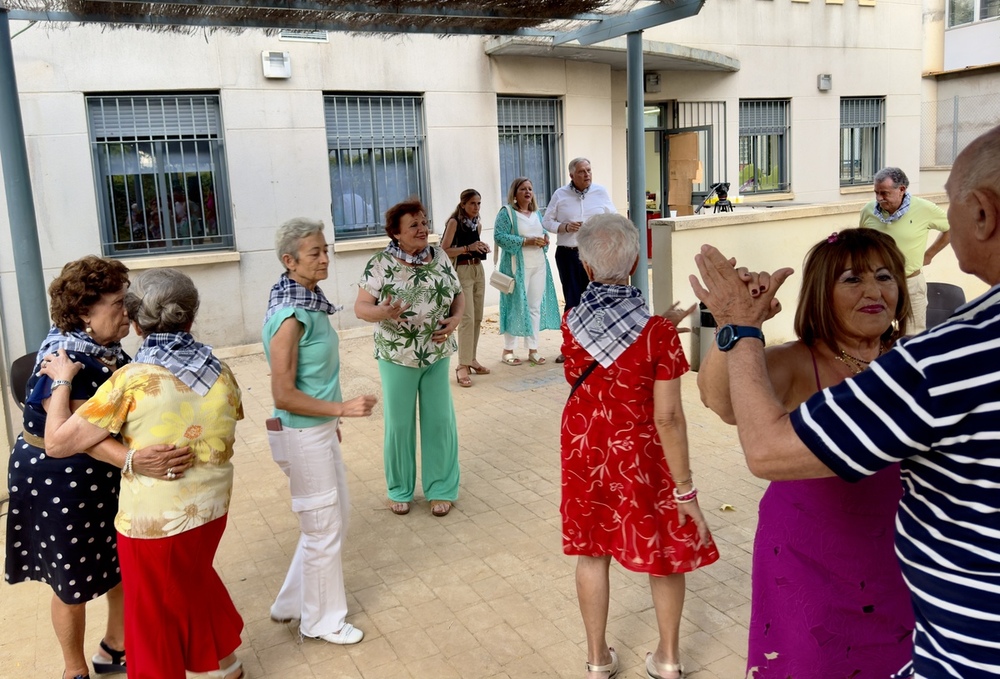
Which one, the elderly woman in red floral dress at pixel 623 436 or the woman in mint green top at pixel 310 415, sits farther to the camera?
the woman in mint green top at pixel 310 415

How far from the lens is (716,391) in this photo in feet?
7.73

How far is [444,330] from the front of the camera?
492cm

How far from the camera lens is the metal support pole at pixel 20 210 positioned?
14.8 ft

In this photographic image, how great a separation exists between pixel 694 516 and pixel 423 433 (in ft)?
7.64

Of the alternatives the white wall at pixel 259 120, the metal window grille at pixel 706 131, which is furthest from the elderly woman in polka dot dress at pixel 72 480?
the metal window grille at pixel 706 131

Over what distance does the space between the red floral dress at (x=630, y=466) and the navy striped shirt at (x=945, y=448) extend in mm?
1450

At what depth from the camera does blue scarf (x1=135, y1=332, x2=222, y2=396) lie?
115 inches

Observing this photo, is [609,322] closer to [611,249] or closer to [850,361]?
[611,249]

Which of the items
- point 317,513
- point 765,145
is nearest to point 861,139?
point 765,145

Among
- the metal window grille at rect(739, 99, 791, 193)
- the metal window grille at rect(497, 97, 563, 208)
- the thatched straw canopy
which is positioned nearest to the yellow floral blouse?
the thatched straw canopy

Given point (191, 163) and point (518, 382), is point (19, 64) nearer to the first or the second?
point (191, 163)

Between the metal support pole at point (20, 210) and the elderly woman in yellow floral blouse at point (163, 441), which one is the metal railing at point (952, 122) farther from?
the elderly woman in yellow floral blouse at point (163, 441)

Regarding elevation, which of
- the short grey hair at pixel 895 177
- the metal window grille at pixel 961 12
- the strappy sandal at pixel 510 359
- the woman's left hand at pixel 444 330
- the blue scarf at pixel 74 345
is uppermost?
the metal window grille at pixel 961 12

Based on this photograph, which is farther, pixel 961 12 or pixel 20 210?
pixel 961 12
